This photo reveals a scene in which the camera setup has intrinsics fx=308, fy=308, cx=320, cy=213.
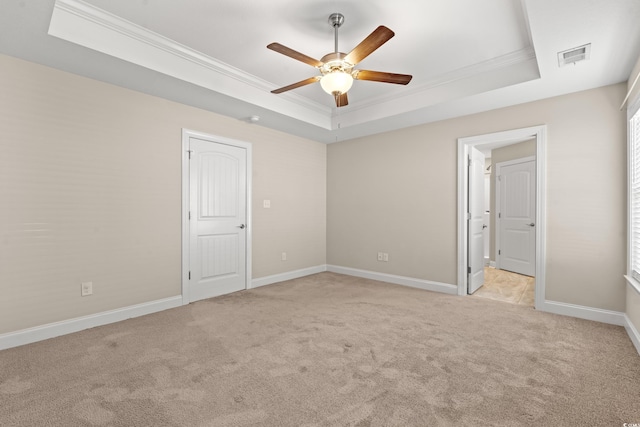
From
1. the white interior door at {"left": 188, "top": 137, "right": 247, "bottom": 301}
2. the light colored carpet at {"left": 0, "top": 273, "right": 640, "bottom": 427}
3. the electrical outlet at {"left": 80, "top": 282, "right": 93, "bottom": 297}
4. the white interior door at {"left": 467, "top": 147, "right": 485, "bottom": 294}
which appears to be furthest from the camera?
the white interior door at {"left": 467, "top": 147, "right": 485, "bottom": 294}

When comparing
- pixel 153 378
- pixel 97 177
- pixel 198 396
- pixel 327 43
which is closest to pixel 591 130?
pixel 327 43

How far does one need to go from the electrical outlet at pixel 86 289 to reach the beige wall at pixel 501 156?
666cm

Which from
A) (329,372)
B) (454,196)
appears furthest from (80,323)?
(454,196)

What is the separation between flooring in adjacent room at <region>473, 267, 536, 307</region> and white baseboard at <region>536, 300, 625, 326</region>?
0.28 m

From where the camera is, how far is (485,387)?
2.00 meters

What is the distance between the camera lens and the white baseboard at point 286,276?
4.68 m

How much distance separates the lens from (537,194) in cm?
358

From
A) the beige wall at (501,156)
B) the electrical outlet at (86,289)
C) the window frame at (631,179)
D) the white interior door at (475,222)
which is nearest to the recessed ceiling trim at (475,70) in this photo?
the window frame at (631,179)

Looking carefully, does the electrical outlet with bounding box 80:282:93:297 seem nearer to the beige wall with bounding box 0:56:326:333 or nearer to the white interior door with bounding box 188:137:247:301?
the beige wall with bounding box 0:56:326:333

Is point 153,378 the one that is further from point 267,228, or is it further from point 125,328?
point 267,228

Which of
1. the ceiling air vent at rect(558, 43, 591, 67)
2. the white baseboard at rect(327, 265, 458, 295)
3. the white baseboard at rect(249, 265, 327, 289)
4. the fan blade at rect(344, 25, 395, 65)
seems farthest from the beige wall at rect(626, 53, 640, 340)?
the white baseboard at rect(249, 265, 327, 289)

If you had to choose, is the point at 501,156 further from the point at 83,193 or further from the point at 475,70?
the point at 83,193

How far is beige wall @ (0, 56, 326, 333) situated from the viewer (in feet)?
8.70

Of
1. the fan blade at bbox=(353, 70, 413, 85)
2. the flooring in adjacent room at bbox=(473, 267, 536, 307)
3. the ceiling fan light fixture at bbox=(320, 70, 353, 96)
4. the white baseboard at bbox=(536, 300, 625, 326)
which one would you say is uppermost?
the fan blade at bbox=(353, 70, 413, 85)
